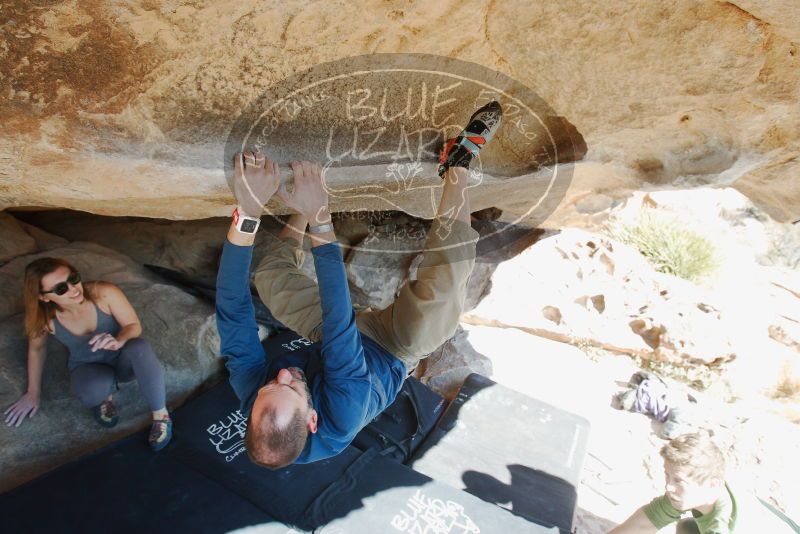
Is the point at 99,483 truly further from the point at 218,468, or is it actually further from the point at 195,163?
the point at 195,163

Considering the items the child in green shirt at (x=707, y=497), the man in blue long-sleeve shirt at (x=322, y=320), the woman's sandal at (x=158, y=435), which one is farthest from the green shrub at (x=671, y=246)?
the woman's sandal at (x=158, y=435)

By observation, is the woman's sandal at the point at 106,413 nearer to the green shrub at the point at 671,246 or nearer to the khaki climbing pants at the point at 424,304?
the khaki climbing pants at the point at 424,304

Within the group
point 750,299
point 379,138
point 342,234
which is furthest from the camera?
point 750,299

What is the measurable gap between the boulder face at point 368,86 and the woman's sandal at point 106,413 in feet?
3.46

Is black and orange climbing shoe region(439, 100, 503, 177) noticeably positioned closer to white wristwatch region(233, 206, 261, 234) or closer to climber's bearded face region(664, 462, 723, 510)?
white wristwatch region(233, 206, 261, 234)

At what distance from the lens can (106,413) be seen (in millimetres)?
2529

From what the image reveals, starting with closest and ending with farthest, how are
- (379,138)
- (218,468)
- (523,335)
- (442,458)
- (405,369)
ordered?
(405,369) < (379,138) < (218,468) < (442,458) < (523,335)

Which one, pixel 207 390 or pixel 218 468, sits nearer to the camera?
pixel 218 468

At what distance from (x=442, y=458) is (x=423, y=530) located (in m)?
0.54

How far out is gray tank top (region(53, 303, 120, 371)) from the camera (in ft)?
7.47

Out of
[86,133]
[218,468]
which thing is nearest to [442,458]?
[218,468]

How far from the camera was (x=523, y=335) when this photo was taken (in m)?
4.11

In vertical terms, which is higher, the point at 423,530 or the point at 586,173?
the point at 586,173

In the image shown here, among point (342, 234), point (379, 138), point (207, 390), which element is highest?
point (379, 138)
